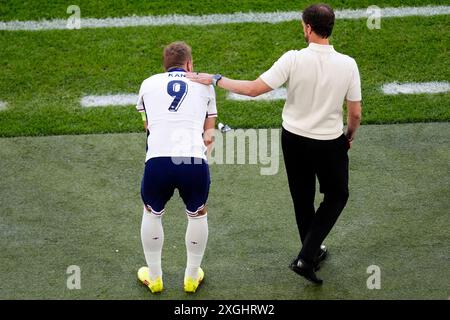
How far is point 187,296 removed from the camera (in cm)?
587

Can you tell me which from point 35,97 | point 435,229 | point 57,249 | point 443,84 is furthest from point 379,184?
point 35,97

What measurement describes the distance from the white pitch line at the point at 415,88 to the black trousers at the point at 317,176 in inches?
116

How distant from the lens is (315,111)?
215 inches

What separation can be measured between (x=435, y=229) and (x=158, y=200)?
226cm

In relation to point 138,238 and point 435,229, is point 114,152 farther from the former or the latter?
point 435,229

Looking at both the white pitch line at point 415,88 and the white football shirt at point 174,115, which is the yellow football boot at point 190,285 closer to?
the white football shirt at point 174,115

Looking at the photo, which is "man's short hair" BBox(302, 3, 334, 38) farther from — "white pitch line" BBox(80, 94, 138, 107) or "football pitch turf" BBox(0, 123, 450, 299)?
"white pitch line" BBox(80, 94, 138, 107)

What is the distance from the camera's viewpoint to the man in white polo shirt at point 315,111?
537 cm

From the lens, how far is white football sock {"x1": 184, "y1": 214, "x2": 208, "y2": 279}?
5.62 m

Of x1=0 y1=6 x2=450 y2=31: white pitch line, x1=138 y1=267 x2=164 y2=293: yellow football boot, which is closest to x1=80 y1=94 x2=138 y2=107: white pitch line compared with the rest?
x1=0 y1=6 x2=450 y2=31: white pitch line

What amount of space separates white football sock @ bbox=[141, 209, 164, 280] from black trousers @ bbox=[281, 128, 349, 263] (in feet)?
3.13

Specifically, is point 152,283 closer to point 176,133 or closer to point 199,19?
point 176,133

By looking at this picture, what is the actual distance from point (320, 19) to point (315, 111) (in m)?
0.58

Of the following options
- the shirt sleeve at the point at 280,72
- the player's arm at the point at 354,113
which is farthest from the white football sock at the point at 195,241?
the player's arm at the point at 354,113
